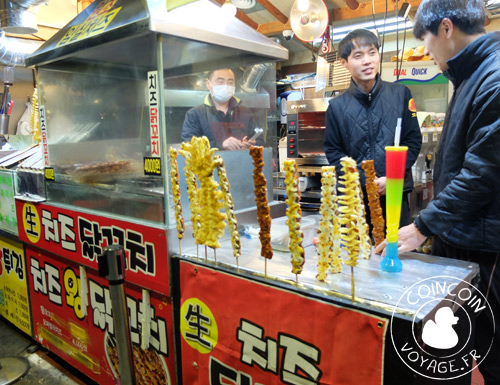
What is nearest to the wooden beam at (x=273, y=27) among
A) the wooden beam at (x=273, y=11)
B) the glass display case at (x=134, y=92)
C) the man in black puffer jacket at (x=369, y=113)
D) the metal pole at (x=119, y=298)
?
the wooden beam at (x=273, y=11)

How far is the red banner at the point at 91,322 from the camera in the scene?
1.71 meters

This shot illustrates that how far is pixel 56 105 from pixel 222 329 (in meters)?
1.79

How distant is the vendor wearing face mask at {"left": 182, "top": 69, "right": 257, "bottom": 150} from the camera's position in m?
1.93

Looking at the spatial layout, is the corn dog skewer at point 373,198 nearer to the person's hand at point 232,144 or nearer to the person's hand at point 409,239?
the person's hand at point 409,239

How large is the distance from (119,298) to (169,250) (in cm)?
36

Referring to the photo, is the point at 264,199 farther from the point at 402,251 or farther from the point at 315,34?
the point at 315,34

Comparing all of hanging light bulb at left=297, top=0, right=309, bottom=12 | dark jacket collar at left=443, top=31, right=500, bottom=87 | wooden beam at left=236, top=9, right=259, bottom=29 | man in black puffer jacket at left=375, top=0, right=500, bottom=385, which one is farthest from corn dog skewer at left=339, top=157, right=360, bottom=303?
wooden beam at left=236, top=9, right=259, bottom=29

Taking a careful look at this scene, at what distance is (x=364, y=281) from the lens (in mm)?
1186

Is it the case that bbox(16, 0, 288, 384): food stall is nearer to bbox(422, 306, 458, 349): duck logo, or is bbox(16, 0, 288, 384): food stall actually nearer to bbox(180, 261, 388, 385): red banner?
bbox(180, 261, 388, 385): red banner

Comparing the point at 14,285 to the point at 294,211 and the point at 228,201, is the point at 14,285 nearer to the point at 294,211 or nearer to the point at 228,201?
the point at 228,201

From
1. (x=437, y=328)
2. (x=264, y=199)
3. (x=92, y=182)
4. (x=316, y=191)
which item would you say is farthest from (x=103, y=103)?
(x=316, y=191)

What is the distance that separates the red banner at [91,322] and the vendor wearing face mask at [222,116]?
0.81 metres

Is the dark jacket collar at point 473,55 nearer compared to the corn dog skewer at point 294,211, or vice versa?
the corn dog skewer at point 294,211

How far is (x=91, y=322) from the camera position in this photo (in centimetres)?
208
